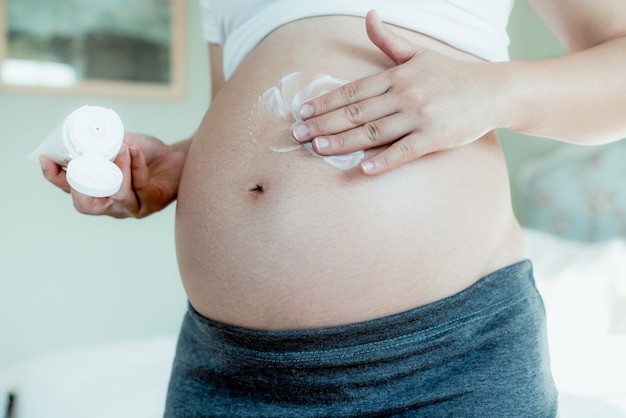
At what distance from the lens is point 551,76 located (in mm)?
577

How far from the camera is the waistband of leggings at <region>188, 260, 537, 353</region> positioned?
567mm

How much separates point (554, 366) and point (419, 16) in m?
0.80

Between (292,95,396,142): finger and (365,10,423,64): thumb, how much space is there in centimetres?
6

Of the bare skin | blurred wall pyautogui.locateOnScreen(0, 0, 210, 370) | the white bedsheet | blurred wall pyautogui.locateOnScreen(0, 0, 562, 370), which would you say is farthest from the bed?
blurred wall pyautogui.locateOnScreen(0, 0, 210, 370)

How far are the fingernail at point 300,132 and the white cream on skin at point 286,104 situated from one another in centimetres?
1

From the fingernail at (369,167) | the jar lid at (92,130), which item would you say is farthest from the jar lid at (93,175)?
the fingernail at (369,167)

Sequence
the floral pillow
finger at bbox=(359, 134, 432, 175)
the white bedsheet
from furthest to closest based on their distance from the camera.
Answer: the floral pillow, the white bedsheet, finger at bbox=(359, 134, 432, 175)

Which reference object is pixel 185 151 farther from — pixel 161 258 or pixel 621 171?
pixel 621 171

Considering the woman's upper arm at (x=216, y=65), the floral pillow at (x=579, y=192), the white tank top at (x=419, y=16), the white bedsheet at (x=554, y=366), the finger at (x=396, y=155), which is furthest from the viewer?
the floral pillow at (x=579, y=192)

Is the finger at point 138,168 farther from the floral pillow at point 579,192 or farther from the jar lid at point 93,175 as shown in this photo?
the floral pillow at point 579,192

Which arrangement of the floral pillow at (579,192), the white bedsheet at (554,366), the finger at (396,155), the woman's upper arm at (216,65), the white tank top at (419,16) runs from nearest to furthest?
the finger at (396,155) < the white tank top at (419,16) < the woman's upper arm at (216,65) < the white bedsheet at (554,366) < the floral pillow at (579,192)

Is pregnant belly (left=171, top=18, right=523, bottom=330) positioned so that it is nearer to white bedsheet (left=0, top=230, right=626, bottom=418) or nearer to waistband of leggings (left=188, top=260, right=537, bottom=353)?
waistband of leggings (left=188, top=260, right=537, bottom=353)

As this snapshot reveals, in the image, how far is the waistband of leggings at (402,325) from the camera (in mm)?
567

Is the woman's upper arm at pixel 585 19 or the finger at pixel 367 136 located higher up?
the woman's upper arm at pixel 585 19
